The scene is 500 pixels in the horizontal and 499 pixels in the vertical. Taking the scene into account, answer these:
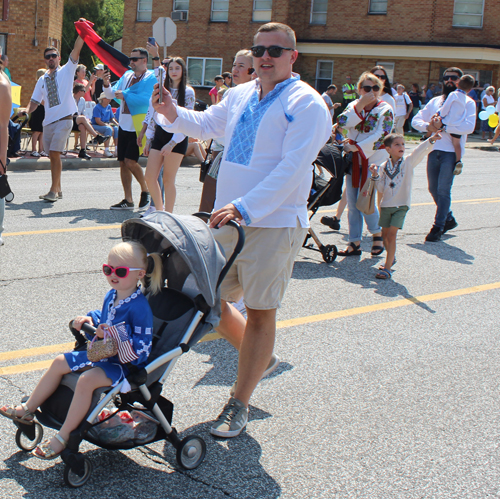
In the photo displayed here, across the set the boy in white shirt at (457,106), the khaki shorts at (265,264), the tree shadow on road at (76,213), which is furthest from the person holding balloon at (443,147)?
the khaki shorts at (265,264)

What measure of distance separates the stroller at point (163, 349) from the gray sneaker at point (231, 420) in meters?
0.29

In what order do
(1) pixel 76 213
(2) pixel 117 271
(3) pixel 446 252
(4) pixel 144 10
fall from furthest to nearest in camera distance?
(4) pixel 144 10, (1) pixel 76 213, (3) pixel 446 252, (2) pixel 117 271

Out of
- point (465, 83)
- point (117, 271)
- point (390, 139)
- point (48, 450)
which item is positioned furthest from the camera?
point (465, 83)

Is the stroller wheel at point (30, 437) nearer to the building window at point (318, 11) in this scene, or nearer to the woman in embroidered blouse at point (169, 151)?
the woman in embroidered blouse at point (169, 151)

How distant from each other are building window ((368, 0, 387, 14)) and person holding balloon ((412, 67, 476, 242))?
86.2ft

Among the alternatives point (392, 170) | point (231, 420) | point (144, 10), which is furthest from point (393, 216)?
point (144, 10)

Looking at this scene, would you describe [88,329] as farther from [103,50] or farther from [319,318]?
[103,50]

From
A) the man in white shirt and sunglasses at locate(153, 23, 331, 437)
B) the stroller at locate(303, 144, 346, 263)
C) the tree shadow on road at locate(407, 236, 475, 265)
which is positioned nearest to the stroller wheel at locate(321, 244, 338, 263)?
the stroller at locate(303, 144, 346, 263)

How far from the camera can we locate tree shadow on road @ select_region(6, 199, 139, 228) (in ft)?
28.6

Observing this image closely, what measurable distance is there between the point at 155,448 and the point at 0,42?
22.2 meters

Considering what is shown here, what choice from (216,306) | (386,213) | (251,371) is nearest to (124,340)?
(216,306)

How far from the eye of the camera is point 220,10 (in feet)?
112

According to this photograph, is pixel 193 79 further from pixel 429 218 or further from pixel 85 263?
pixel 85 263

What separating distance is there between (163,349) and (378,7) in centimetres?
3303
